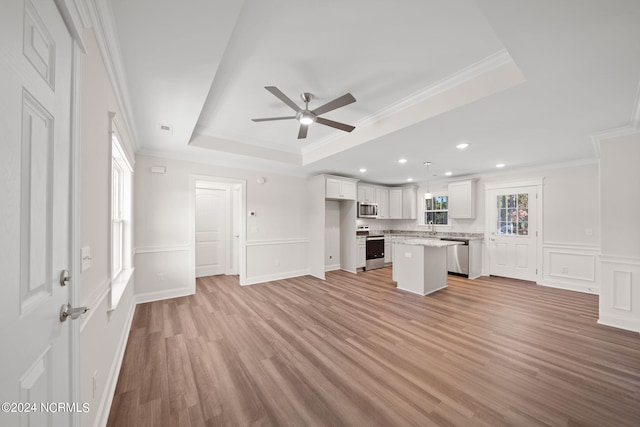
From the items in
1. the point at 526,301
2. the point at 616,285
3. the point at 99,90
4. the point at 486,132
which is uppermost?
the point at 486,132

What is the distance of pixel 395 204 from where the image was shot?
7.43 m

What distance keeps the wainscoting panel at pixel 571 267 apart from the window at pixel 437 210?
2.11 meters

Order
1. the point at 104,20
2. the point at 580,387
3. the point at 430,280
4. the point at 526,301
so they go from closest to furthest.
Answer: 1. the point at 104,20
2. the point at 580,387
3. the point at 526,301
4. the point at 430,280

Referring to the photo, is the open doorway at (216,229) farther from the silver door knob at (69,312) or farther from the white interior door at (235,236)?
the silver door knob at (69,312)

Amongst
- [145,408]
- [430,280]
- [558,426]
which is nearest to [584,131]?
[430,280]

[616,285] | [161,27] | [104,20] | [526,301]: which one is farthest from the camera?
[526,301]

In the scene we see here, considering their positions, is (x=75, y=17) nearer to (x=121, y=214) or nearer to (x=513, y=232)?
(x=121, y=214)

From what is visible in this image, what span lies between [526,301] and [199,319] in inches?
201

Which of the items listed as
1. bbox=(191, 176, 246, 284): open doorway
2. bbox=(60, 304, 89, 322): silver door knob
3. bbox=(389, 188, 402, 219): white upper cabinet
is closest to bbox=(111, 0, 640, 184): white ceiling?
bbox=(60, 304, 89, 322): silver door knob

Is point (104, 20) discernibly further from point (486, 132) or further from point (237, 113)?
point (486, 132)

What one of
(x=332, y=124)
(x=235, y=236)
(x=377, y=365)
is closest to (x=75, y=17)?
(x=332, y=124)

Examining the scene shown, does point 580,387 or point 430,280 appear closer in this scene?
point 580,387

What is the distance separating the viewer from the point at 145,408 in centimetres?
174

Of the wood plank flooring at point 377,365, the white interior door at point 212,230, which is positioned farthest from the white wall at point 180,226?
the white interior door at point 212,230
